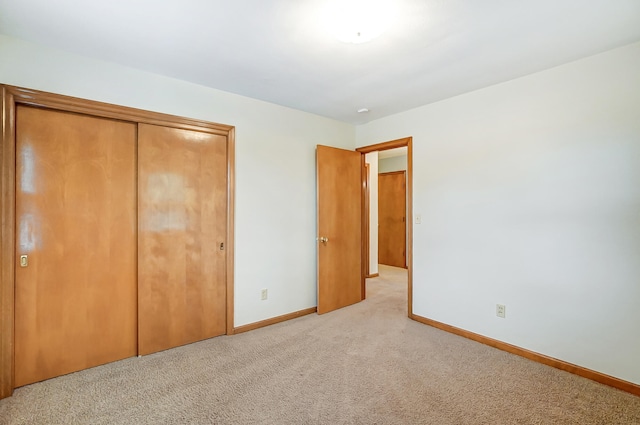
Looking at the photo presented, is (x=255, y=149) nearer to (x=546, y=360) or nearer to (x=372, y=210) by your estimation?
(x=372, y=210)

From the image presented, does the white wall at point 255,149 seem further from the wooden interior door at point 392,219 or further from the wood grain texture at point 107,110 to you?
the wooden interior door at point 392,219

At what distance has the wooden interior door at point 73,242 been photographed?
6.84 ft

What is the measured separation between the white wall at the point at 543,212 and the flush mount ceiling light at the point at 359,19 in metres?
1.61

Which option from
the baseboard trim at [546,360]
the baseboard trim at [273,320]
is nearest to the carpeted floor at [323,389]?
the baseboard trim at [546,360]

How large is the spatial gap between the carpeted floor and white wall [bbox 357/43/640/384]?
1.09 feet

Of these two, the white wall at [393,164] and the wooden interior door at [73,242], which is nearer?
the wooden interior door at [73,242]

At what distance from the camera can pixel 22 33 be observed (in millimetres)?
1942

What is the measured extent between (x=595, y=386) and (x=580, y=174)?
157 centimetres

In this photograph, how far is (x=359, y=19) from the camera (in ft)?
5.62

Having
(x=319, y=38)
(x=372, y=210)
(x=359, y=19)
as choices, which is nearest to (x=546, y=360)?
(x=359, y=19)

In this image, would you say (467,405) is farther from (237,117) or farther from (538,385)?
(237,117)

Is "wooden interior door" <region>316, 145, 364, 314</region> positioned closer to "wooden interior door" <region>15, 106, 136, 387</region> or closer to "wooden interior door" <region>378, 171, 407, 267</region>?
"wooden interior door" <region>15, 106, 136, 387</region>

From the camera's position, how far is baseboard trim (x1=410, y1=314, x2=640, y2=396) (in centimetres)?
206

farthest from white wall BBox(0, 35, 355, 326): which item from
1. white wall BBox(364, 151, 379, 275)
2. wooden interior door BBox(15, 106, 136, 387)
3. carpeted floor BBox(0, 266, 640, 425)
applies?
white wall BBox(364, 151, 379, 275)
